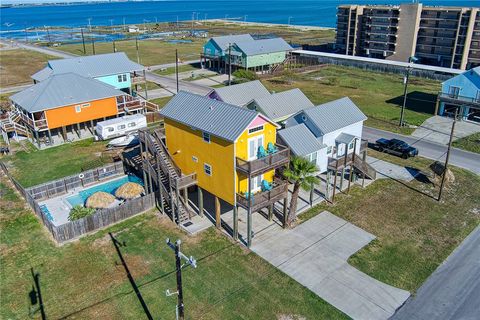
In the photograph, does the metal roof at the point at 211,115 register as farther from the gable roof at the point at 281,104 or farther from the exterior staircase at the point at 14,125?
the exterior staircase at the point at 14,125

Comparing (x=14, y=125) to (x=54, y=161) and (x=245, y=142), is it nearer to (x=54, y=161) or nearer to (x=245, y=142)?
(x=54, y=161)

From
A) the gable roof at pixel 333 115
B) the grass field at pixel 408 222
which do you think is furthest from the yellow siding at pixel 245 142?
the grass field at pixel 408 222

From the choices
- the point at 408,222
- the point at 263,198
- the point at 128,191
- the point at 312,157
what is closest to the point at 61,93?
the point at 128,191

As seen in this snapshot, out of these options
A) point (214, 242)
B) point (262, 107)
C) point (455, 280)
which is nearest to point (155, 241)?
point (214, 242)

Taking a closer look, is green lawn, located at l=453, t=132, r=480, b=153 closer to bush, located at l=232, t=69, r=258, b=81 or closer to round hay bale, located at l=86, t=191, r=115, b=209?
bush, located at l=232, t=69, r=258, b=81

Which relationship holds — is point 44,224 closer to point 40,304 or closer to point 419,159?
point 40,304
